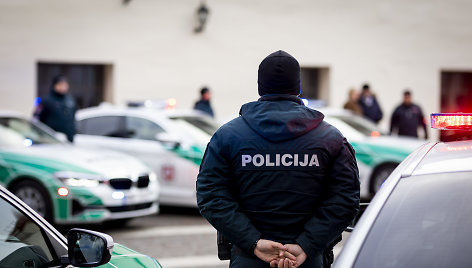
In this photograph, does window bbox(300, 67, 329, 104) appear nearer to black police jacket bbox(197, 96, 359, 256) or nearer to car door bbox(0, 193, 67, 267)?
black police jacket bbox(197, 96, 359, 256)

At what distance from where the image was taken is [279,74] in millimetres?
3732

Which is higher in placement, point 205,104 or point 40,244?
point 40,244

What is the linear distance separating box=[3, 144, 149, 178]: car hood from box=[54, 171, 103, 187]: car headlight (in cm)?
5

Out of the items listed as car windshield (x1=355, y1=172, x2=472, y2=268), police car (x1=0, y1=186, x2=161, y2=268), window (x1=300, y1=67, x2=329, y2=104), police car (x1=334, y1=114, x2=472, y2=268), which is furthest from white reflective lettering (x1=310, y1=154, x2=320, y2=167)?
window (x1=300, y1=67, x2=329, y2=104)

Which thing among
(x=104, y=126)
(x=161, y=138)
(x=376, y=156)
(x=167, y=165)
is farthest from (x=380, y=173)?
(x=104, y=126)

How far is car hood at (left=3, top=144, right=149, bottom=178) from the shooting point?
383 inches

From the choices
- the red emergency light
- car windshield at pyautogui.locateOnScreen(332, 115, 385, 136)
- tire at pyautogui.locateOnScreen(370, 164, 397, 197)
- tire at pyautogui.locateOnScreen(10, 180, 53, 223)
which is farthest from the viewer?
car windshield at pyautogui.locateOnScreen(332, 115, 385, 136)

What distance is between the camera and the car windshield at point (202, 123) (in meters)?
12.3

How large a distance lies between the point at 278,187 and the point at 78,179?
6330 millimetres

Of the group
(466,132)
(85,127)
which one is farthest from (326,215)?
(85,127)

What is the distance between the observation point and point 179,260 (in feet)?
27.7

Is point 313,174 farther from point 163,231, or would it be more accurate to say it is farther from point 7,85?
point 7,85

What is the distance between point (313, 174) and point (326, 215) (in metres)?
0.17

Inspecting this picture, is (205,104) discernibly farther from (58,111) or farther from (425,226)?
(425,226)
